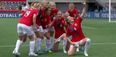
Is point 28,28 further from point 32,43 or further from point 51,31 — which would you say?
point 51,31

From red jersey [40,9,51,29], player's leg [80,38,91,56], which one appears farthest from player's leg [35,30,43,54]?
player's leg [80,38,91,56]

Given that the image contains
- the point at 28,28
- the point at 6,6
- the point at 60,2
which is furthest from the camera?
the point at 60,2

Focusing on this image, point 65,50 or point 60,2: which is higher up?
point 65,50

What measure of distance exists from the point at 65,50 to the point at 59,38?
77 centimetres

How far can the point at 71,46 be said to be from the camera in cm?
1462

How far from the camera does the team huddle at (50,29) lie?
13742mm

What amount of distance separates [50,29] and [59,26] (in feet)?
1.61

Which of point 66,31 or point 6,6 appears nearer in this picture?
point 66,31

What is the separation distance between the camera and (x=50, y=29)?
15836mm

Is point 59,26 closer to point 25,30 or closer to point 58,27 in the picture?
point 58,27

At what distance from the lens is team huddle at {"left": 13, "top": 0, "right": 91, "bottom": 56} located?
1374 cm

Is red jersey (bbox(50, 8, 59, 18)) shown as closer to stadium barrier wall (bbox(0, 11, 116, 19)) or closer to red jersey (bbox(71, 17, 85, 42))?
red jersey (bbox(71, 17, 85, 42))

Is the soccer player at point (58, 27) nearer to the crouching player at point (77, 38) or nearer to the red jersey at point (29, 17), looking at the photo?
the crouching player at point (77, 38)

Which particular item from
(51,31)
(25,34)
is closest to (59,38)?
(51,31)
